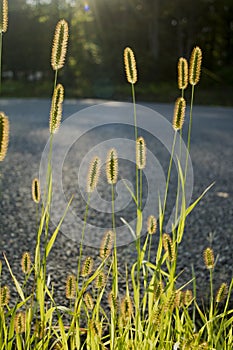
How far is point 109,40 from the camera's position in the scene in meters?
19.3

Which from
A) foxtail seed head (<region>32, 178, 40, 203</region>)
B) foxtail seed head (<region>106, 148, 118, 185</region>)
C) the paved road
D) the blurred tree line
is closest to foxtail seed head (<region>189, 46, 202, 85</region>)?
foxtail seed head (<region>106, 148, 118, 185</region>)

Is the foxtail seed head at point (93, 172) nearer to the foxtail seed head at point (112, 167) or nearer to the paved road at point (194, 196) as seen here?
the foxtail seed head at point (112, 167)

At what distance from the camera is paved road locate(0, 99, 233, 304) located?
2.85 meters

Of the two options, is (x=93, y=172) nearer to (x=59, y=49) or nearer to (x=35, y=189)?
(x=35, y=189)

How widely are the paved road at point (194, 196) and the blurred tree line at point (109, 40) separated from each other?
300 inches

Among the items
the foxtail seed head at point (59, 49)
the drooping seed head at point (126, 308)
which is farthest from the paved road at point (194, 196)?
the foxtail seed head at point (59, 49)

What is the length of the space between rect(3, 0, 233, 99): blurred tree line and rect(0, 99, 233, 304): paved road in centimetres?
762

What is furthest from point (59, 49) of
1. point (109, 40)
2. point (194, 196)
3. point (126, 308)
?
point (109, 40)

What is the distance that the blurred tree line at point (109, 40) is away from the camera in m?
17.6

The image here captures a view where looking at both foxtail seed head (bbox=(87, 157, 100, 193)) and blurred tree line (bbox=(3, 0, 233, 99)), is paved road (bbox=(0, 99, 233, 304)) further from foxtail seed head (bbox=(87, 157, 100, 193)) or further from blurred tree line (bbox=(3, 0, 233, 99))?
blurred tree line (bbox=(3, 0, 233, 99))

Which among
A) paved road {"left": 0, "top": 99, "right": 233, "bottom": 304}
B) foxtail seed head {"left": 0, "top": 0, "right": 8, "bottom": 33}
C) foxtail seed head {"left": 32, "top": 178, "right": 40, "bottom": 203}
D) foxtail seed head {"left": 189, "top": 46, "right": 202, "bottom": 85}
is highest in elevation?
foxtail seed head {"left": 0, "top": 0, "right": 8, "bottom": 33}

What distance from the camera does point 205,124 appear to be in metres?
8.93

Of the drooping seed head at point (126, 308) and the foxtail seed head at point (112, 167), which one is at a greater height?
the foxtail seed head at point (112, 167)

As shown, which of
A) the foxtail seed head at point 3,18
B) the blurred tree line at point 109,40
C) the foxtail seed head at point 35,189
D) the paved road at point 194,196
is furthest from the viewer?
the blurred tree line at point 109,40
